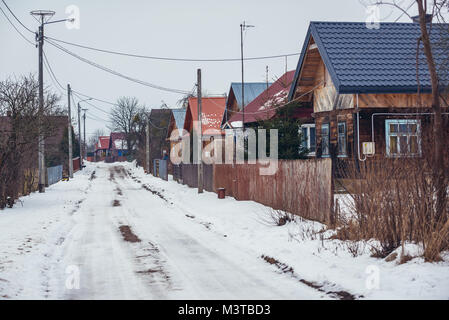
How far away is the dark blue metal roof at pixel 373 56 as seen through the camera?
20.3 metres

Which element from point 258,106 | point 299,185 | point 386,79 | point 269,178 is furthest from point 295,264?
point 258,106

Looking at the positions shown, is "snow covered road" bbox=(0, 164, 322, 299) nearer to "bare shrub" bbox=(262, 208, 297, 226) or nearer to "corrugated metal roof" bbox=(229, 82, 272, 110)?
"bare shrub" bbox=(262, 208, 297, 226)

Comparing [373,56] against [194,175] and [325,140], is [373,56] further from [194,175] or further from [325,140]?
[194,175]

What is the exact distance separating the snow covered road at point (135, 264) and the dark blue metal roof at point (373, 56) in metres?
7.92

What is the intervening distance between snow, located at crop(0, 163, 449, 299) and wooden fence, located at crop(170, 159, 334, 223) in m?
0.56

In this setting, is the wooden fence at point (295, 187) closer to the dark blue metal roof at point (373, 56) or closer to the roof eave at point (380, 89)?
the roof eave at point (380, 89)

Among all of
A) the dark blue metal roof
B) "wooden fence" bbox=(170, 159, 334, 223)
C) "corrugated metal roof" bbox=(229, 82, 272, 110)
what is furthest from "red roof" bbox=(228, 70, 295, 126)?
"corrugated metal roof" bbox=(229, 82, 272, 110)

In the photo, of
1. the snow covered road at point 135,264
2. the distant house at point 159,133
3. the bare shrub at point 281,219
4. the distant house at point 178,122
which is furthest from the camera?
the distant house at point 159,133

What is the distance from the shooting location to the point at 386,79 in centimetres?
2066

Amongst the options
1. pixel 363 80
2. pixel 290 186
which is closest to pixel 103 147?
pixel 363 80

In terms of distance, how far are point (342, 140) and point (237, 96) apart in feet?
56.2

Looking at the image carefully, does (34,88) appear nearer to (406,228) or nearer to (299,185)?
(299,185)

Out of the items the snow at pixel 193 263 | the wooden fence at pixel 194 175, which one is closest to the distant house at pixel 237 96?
the wooden fence at pixel 194 175

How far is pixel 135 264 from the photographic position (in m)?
10.1
